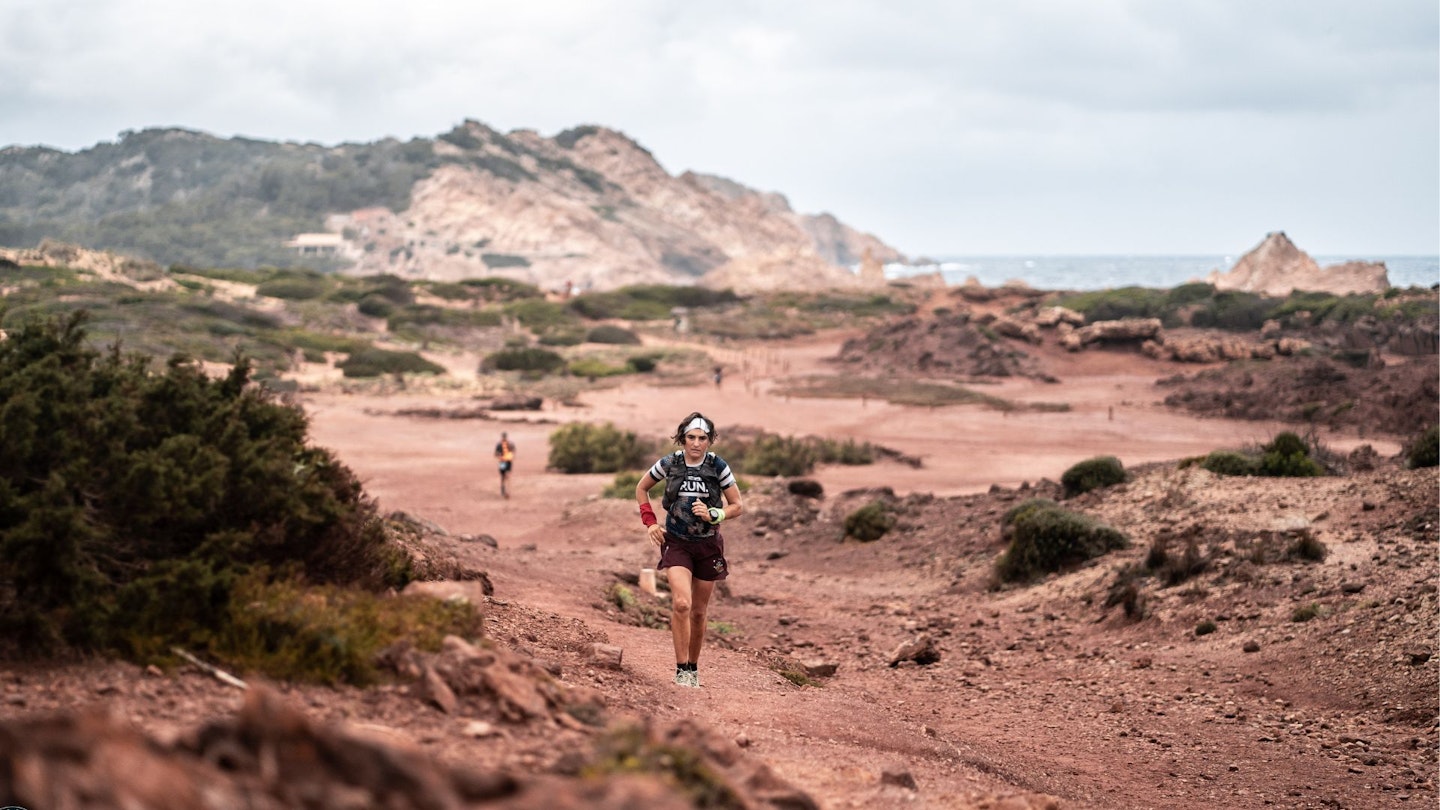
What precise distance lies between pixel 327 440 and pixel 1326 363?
3195 cm

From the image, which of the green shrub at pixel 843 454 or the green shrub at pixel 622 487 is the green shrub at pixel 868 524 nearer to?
the green shrub at pixel 622 487

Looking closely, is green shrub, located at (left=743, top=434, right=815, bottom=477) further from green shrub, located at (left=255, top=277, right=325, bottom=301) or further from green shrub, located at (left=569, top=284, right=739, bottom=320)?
green shrub, located at (left=255, top=277, right=325, bottom=301)

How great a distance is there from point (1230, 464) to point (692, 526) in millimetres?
12936

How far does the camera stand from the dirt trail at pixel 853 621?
7621 mm

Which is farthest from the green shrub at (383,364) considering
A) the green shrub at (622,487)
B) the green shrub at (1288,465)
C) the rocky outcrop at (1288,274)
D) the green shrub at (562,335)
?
the rocky outcrop at (1288,274)

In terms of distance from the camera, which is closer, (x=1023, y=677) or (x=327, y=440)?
(x=1023, y=677)

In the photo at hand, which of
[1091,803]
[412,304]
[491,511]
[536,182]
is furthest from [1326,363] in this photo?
[536,182]

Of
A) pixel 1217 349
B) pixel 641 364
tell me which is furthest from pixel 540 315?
pixel 1217 349

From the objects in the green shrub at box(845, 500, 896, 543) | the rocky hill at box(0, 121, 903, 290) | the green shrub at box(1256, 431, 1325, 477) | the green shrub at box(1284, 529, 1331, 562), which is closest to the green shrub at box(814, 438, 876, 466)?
the green shrub at box(845, 500, 896, 543)

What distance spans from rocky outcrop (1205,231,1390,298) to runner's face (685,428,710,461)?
78.2 metres

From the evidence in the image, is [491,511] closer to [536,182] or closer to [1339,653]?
[1339,653]

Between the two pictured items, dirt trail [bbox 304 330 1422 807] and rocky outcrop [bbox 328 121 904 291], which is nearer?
dirt trail [bbox 304 330 1422 807]

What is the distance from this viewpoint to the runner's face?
8.24 meters

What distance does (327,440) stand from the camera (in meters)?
32.2
